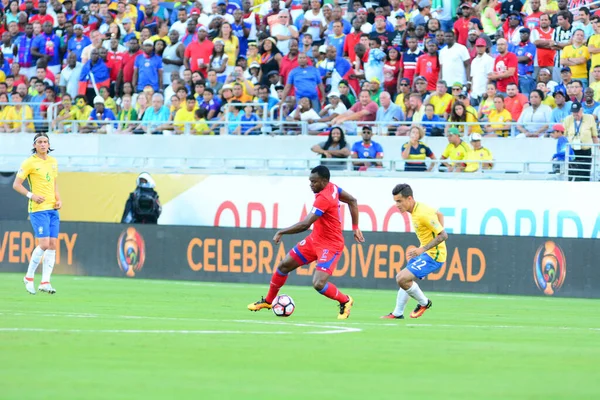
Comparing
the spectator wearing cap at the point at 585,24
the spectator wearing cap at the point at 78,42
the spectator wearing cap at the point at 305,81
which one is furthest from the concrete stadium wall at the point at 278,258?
the spectator wearing cap at the point at 78,42

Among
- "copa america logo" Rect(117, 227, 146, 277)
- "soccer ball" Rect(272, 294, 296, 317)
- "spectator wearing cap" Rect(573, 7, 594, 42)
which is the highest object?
"spectator wearing cap" Rect(573, 7, 594, 42)

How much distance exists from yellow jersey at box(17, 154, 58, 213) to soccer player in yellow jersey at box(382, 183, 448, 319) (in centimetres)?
574

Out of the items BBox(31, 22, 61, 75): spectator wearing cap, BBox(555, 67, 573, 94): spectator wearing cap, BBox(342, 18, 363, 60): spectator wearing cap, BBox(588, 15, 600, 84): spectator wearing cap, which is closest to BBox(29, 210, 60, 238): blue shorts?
BBox(555, 67, 573, 94): spectator wearing cap

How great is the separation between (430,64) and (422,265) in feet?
39.4

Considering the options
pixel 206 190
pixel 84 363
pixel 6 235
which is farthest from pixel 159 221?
pixel 84 363

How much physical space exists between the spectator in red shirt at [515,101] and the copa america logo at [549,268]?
347cm

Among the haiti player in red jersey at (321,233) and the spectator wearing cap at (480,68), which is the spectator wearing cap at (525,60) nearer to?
the spectator wearing cap at (480,68)

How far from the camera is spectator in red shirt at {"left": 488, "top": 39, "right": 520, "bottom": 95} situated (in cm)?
2559

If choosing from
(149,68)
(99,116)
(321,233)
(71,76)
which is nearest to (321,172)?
(321,233)

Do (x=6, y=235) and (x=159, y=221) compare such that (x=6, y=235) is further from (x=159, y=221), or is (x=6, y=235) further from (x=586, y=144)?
(x=586, y=144)

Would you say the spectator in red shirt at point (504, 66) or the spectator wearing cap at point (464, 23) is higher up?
the spectator wearing cap at point (464, 23)

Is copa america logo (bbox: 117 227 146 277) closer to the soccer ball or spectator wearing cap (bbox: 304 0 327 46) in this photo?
spectator wearing cap (bbox: 304 0 327 46)

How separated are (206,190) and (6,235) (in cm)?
454

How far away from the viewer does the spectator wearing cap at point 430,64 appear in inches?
1052
